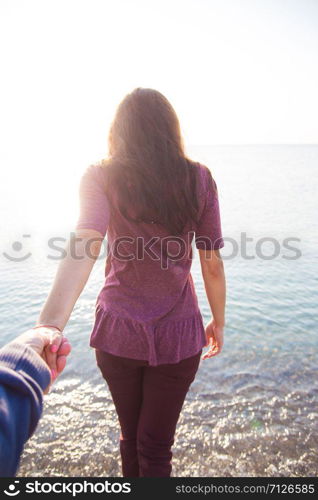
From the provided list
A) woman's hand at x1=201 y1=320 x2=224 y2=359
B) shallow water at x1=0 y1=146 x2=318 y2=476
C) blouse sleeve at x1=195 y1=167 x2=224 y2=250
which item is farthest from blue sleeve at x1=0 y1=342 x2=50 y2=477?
shallow water at x1=0 y1=146 x2=318 y2=476

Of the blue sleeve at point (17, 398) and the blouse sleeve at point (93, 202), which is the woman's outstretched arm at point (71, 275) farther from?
the blue sleeve at point (17, 398)

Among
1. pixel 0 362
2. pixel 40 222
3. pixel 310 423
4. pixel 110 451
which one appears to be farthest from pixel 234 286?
pixel 40 222

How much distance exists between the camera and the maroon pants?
2287 mm

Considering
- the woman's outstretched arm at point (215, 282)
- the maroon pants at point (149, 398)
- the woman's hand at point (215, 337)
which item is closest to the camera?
the maroon pants at point (149, 398)

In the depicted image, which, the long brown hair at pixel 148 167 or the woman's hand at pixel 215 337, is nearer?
the long brown hair at pixel 148 167

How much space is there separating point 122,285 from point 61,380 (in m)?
3.64

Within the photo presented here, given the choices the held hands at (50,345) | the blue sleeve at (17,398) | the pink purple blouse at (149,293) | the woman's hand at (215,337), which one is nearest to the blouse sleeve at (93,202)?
the pink purple blouse at (149,293)

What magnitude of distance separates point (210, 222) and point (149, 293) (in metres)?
0.58

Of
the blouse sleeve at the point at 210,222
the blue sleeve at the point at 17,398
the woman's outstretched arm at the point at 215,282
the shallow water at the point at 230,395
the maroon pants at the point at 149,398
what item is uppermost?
the blouse sleeve at the point at 210,222

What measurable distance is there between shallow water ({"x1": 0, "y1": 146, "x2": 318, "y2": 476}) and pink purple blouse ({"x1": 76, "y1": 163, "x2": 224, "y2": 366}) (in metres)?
2.20

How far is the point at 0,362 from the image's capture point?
52.3 inches

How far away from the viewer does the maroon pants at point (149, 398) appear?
7.50 feet

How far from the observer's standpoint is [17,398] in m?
1.22

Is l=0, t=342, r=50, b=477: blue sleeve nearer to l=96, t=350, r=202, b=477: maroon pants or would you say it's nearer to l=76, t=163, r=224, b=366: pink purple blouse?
l=76, t=163, r=224, b=366: pink purple blouse
